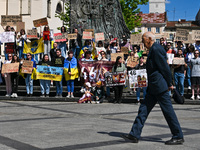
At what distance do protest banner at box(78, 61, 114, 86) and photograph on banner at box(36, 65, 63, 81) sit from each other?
86 cm

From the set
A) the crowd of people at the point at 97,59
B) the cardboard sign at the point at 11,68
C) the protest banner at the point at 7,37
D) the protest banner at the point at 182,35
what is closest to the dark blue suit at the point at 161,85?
the crowd of people at the point at 97,59

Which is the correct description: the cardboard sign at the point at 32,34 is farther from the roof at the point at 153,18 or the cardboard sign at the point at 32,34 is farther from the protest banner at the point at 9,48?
the roof at the point at 153,18

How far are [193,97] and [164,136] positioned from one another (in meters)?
8.36

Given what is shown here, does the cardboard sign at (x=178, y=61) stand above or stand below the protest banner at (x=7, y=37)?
below

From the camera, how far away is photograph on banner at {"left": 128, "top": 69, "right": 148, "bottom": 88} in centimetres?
1348

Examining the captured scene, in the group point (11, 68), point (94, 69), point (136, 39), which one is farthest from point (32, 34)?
point (136, 39)

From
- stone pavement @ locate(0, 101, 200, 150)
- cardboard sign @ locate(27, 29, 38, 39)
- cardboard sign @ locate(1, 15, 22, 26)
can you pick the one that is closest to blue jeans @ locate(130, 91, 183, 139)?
stone pavement @ locate(0, 101, 200, 150)

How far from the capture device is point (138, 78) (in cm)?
1359

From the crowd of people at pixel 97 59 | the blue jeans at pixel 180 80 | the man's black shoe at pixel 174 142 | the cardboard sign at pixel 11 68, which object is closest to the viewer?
the man's black shoe at pixel 174 142

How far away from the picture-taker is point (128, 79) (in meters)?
14.1

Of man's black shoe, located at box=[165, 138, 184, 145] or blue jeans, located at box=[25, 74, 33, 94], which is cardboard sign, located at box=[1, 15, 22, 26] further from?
man's black shoe, located at box=[165, 138, 184, 145]

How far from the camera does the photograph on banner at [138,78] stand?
13.5 m

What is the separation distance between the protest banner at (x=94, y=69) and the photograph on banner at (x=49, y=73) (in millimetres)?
856

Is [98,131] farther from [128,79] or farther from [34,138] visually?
[128,79]
